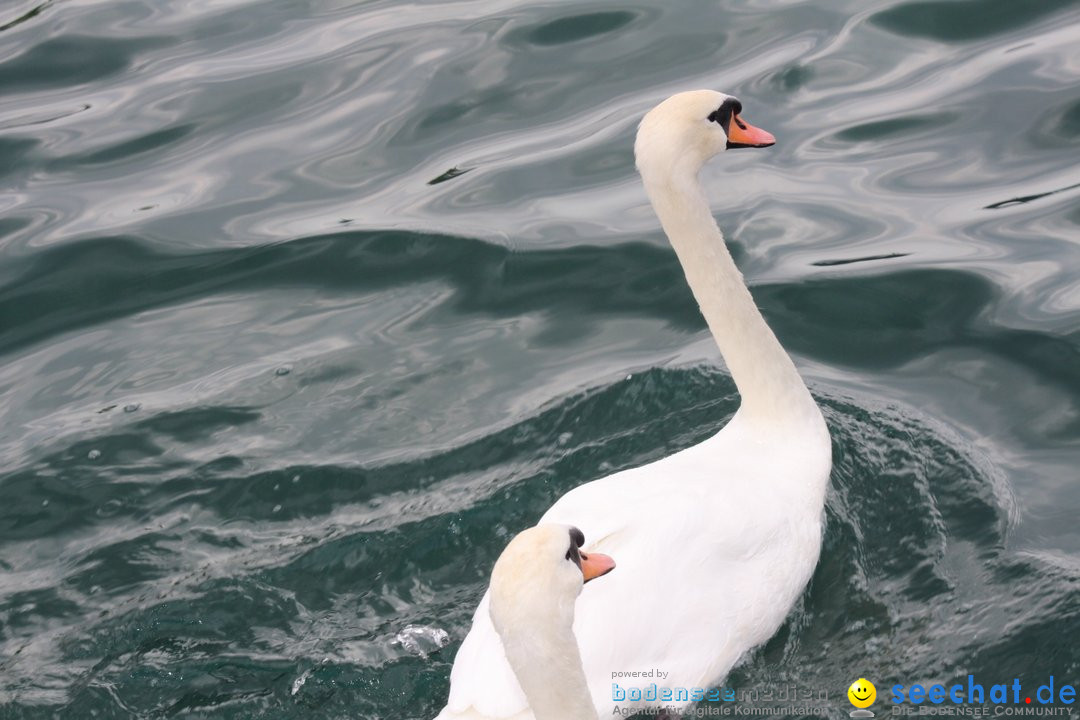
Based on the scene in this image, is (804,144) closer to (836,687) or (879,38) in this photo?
(879,38)

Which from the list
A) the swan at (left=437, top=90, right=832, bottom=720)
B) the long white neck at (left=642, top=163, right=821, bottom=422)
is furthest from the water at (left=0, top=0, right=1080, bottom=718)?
the long white neck at (left=642, top=163, right=821, bottom=422)

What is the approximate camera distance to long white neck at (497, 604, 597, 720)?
13.1 feet

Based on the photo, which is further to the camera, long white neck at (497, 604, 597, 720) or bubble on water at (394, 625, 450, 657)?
bubble on water at (394, 625, 450, 657)

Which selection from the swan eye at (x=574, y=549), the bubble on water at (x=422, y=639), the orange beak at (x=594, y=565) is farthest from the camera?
the bubble on water at (x=422, y=639)

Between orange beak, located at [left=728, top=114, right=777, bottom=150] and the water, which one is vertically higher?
orange beak, located at [left=728, top=114, right=777, bottom=150]

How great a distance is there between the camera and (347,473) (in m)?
6.71

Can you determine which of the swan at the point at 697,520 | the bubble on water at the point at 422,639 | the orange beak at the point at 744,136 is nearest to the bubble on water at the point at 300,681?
the bubble on water at the point at 422,639

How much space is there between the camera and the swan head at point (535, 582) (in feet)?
13.1

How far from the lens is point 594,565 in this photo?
4410mm

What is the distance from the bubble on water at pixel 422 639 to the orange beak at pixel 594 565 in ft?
4.10

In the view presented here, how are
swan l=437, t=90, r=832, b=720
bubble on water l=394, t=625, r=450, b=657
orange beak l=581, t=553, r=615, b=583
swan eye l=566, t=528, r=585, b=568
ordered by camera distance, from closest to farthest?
swan eye l=566, t=528, r=585, b=568
orange beak l=581, t=553, r=615, b=583
swan l=437, t=90, r=832, b=720
bubble on water l=394, t=625, r=450, b=657

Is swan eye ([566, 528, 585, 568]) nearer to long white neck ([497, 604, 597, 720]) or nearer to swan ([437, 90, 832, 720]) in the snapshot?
long white neck ([497, 604, 597, 720])

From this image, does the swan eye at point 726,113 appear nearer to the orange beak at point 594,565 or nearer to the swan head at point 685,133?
the swan head at point 685,133

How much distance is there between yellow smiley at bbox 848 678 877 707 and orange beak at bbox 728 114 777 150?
2.22m
